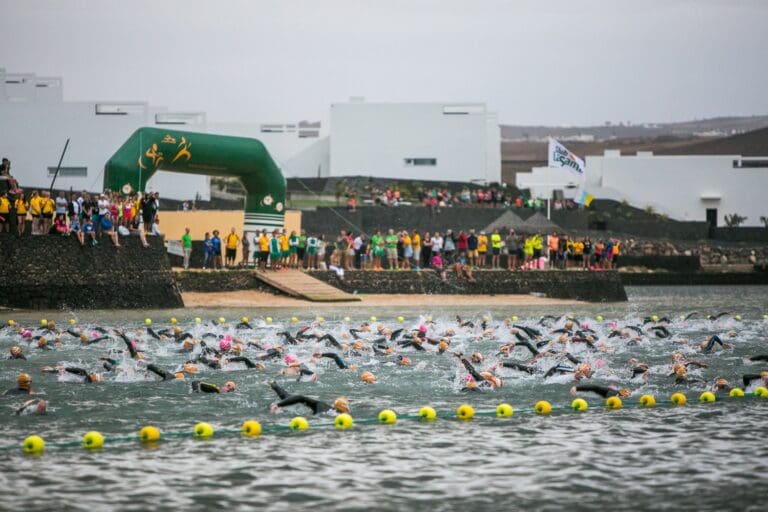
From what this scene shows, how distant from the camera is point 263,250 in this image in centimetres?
3678

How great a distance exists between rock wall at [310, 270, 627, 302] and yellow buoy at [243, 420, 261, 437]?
2312cm

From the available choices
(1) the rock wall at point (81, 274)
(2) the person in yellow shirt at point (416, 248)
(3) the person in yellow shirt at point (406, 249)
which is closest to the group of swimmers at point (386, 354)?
(1) the rock wall at point (81, 274)

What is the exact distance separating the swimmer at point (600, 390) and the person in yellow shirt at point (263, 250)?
20210mm

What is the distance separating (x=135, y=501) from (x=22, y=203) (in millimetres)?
20664

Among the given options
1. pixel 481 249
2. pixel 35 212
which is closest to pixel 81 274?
pixel 35 212

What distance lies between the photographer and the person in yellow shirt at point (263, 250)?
120 ft

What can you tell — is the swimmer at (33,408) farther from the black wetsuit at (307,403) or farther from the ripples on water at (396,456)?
the black wetsuit at (307,403)

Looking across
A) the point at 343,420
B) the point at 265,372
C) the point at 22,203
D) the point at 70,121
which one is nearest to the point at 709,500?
the point at 343,420

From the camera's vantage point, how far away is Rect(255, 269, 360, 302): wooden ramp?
35.1m

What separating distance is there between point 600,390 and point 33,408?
8576 mm

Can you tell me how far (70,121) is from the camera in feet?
177

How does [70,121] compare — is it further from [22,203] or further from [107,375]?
[107,375]

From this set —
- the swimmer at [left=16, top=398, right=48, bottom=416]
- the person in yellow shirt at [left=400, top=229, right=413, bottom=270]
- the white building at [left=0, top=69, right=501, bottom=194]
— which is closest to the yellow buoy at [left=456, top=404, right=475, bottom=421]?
the swimmer at [left=16, top=398, right=48, bottom=416]

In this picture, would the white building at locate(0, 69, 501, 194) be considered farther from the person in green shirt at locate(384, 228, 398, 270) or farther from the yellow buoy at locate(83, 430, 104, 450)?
the yellow buoy at locate(83, 430, 104, 450)
